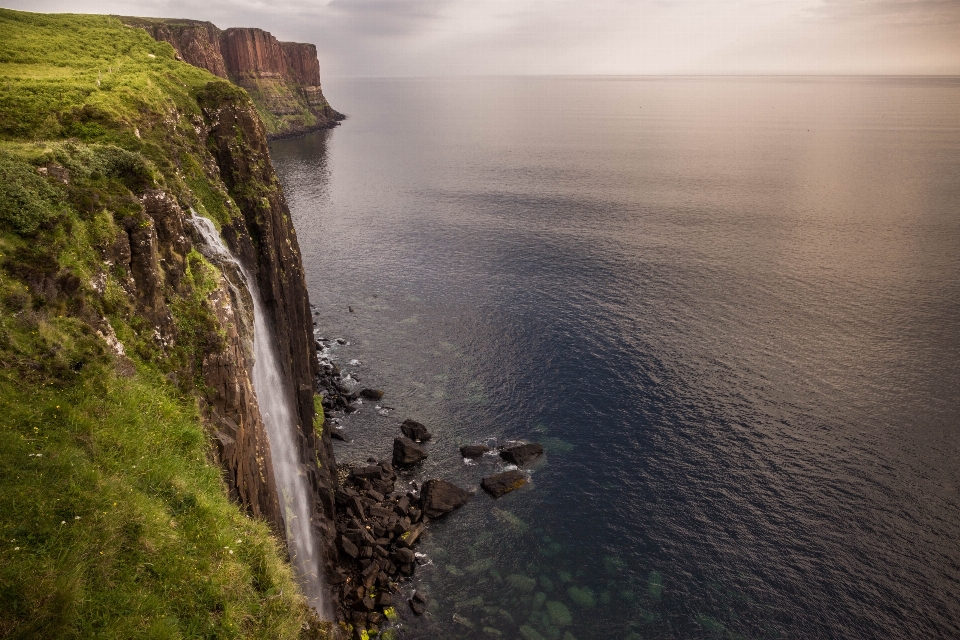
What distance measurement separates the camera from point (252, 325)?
3212cm

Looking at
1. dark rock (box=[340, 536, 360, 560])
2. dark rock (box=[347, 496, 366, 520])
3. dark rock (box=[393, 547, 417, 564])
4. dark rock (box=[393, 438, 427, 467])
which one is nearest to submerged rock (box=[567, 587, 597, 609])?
dark rock (box=[393, 547, 417, 564])

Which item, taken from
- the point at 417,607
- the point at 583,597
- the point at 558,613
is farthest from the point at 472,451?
the point at 558,613

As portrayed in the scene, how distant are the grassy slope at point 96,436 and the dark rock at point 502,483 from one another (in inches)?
1159

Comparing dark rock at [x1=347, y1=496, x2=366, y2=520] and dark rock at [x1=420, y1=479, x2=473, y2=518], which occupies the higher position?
dark rock at [x1=347, y1=496, x2=366, y2=520]

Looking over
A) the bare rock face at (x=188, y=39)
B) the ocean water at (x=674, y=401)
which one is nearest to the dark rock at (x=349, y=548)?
the ocean water at (x=674, y=401)

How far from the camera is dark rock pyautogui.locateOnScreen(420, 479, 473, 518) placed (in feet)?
150

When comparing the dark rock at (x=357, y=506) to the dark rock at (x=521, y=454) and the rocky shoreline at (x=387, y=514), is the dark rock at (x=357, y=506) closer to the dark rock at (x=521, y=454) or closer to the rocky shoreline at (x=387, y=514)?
the rocky shoreline at (x=387, y=514)

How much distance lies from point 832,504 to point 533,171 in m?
137

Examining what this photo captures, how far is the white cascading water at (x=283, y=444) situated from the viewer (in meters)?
31.1

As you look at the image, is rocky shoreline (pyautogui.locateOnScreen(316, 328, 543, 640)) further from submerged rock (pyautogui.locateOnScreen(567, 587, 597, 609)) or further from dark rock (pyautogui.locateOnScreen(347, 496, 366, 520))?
submerged rock (pyautogui.locateOnScreen(567, 587, 597, 609))

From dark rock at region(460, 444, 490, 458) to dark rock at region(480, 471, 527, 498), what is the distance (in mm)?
3371

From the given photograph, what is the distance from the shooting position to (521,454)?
5234 centimetres

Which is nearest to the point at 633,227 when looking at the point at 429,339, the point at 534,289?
the point at 534,289

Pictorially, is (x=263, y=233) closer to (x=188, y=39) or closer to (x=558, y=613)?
(x=558, y=613)
